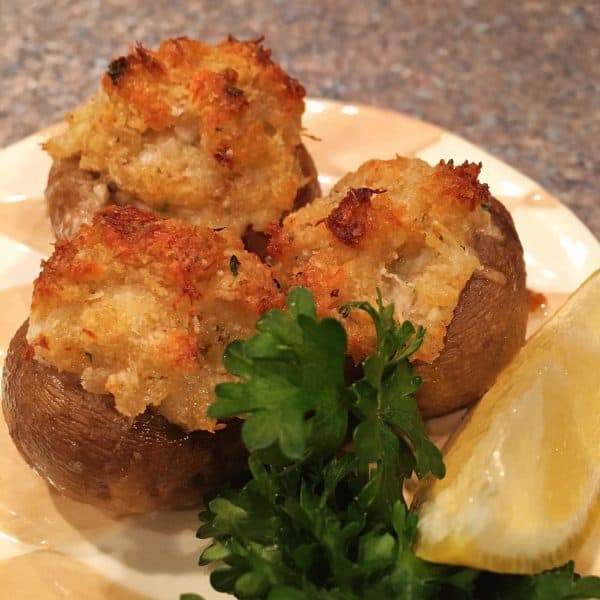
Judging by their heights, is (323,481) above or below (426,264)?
below

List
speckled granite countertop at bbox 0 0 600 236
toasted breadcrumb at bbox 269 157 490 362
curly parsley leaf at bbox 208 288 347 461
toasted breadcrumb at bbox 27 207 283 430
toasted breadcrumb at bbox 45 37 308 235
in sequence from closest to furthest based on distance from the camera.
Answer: curly parsley leaf at bbox 208 288 347 461 < toasted breadcrumb at bbox 27 207 283 430 < toasted breadcrumb at bbox 269 157 490 362 < toasted breadcrumb at bbox 45 37 308 235 < speckled granite countertop at bbox 0 0 600 236

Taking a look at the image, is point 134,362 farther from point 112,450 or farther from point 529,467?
point 529,467

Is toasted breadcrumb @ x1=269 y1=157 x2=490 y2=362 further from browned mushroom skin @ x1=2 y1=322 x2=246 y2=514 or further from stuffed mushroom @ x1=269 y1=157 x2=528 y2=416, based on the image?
browned mushroom skin @ x1=2 y1=322 x2=246 y2=514

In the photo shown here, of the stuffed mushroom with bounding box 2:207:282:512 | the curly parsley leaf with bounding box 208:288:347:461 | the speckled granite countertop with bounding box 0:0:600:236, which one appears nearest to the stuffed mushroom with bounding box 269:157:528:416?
the stuffed mushroom with bounding box 2:207:282:512

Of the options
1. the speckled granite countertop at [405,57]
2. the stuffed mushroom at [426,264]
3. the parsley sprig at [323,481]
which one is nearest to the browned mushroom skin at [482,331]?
the stuffed mushroom at [426,264]

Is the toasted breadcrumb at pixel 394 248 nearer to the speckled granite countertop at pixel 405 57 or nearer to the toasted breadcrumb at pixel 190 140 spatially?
the toasted breadcrumb at pixel 190 140

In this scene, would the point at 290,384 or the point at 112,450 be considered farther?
the point at 112,450

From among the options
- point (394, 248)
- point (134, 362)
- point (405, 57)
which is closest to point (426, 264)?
point (394, 248)
